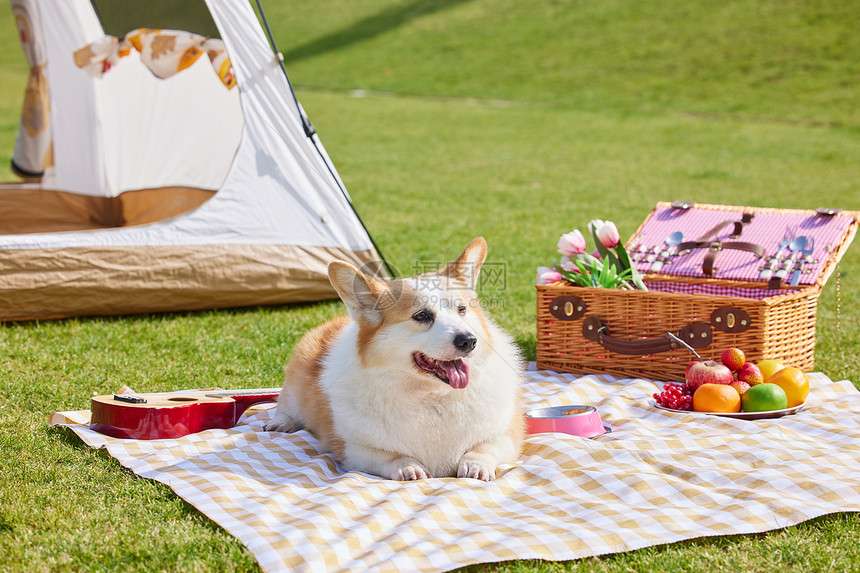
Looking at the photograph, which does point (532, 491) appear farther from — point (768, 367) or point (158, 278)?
point (158, 278)

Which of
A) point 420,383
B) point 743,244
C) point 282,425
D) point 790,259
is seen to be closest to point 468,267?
point 420,383

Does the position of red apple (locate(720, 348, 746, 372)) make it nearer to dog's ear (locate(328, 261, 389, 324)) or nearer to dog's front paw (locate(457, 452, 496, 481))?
dog's front paw (locate(457, 452, 496, 481))

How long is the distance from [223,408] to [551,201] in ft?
18.5

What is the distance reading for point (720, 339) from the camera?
3.67 meters

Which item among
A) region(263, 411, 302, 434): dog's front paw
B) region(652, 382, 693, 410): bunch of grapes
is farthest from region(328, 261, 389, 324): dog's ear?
region(652, 382, 693, 410): bunch of grapes

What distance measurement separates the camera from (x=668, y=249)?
14.1 ft

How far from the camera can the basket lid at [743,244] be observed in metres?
3.95

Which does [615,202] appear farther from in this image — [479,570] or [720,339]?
[479,570]

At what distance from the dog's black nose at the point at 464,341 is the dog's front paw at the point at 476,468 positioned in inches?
16.2

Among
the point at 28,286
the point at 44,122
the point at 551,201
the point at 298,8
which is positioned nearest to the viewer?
the point at 28,286

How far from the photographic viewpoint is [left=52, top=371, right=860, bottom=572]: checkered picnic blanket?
2.21 metres

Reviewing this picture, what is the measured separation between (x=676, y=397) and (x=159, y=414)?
77.8 inches

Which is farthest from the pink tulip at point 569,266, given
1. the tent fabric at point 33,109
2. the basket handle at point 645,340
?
the tent fabric at point 33,109

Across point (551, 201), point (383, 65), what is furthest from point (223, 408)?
point (383, 65)
